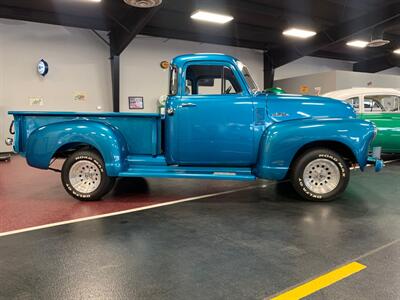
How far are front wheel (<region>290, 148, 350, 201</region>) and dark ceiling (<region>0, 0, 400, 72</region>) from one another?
631 cm

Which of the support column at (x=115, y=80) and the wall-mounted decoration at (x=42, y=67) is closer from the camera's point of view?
the wall-mounted decoration at (x=42, y=67)

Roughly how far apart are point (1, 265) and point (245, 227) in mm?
2284

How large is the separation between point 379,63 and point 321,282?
19449mm

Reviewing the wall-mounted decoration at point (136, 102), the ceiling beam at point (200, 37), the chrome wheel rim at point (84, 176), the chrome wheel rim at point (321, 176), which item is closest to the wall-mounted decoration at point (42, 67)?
the wall-mounted decoration at point (136, 102)

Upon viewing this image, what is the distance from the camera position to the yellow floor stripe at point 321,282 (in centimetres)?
216

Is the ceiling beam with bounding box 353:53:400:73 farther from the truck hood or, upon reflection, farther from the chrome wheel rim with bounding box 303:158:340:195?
the chrome wheel rim with bounding box 303:158:340:195

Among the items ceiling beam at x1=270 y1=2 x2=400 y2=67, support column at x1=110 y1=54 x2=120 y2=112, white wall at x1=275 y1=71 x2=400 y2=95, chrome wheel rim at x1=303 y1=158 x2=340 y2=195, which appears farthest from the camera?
white wall at x1=275 y1=71 x2=400 y2=95

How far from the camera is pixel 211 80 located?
16.7ft

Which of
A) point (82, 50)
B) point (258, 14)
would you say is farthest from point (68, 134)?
point (258, 14)

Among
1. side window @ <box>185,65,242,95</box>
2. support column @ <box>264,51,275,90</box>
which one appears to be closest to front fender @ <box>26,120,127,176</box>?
side window @ <box>185,65,242,95</box>

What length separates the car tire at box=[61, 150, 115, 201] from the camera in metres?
4.39

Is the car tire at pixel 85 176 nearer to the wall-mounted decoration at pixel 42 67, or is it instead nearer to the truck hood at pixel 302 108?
the truck hood at pixel 302 108

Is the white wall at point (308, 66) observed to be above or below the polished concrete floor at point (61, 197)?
above

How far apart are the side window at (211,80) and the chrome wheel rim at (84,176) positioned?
5.51ft
